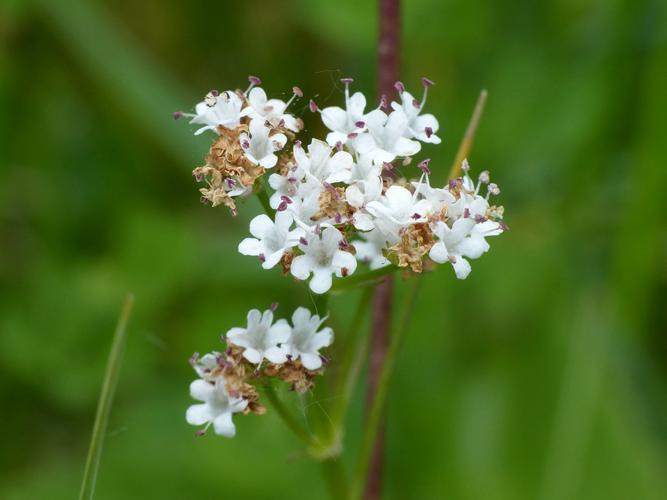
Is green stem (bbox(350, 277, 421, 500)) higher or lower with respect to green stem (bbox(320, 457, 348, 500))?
higher

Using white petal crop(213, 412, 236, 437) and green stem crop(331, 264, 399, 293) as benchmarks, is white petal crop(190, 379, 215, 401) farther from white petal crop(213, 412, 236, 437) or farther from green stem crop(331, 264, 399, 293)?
green stem crop(331, 264, 399, 293)

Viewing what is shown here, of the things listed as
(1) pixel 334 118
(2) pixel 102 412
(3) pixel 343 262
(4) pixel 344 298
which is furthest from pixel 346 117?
(4) pixel 344 298

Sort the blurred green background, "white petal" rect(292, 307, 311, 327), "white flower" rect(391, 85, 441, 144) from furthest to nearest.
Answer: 1. the blurred green background
2. "white flower" rect(391, 85, 441, 144)
3. "white petal" rect(292, 307, 311, 327)

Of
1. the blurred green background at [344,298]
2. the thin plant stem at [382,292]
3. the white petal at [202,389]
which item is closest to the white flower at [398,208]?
the thin plant stem at [382,292]

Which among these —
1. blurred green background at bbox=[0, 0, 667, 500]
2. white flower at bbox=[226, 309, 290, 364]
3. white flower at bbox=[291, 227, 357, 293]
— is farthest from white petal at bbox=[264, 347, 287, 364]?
blurred green background at bbox=[0, 0, 667, 500]

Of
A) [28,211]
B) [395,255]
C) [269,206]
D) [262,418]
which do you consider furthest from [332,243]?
[28,211]

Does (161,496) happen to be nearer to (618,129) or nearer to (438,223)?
(438,223)
